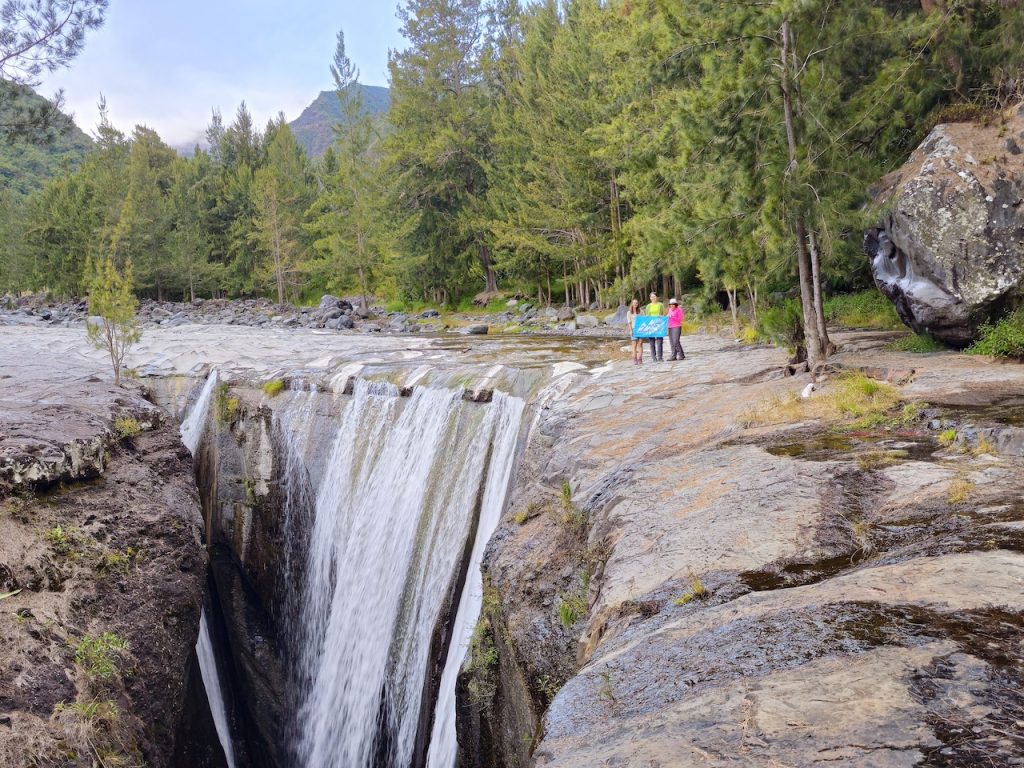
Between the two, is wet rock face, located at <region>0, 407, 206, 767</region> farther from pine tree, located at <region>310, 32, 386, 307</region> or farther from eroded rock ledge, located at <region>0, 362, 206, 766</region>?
pine tree, located at <region>310, 32, 386, 307</region>

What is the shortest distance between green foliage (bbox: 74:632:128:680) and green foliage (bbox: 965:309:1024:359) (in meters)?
13.2

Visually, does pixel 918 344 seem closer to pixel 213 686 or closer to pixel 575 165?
pixel 213 686

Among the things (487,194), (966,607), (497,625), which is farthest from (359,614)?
(487,194)

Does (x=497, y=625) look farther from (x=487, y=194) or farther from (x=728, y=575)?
(x=487, y=194)

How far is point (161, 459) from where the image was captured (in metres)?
11.1

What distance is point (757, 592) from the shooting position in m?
4.18

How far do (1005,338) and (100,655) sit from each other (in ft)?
44.4

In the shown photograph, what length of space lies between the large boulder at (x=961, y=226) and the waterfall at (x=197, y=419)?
14.4 metres

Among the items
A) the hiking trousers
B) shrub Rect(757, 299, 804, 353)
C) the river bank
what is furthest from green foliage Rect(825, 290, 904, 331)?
the hiking trousers

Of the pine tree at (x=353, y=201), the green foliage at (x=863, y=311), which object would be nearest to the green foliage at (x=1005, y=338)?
the green foliage at (x=863, y=311)

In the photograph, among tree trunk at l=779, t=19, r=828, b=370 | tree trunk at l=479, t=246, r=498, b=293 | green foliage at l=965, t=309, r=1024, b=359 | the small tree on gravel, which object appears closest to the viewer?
tree trunk at l=779, t=19, r=828, b=370

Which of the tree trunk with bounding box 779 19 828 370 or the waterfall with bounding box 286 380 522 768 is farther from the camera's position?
the tree trunk with bounding box 779 19 828 370

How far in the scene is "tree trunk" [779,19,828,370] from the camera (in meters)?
9.93

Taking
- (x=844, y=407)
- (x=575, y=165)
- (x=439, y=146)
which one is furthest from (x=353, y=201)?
(x=844, y=407)
